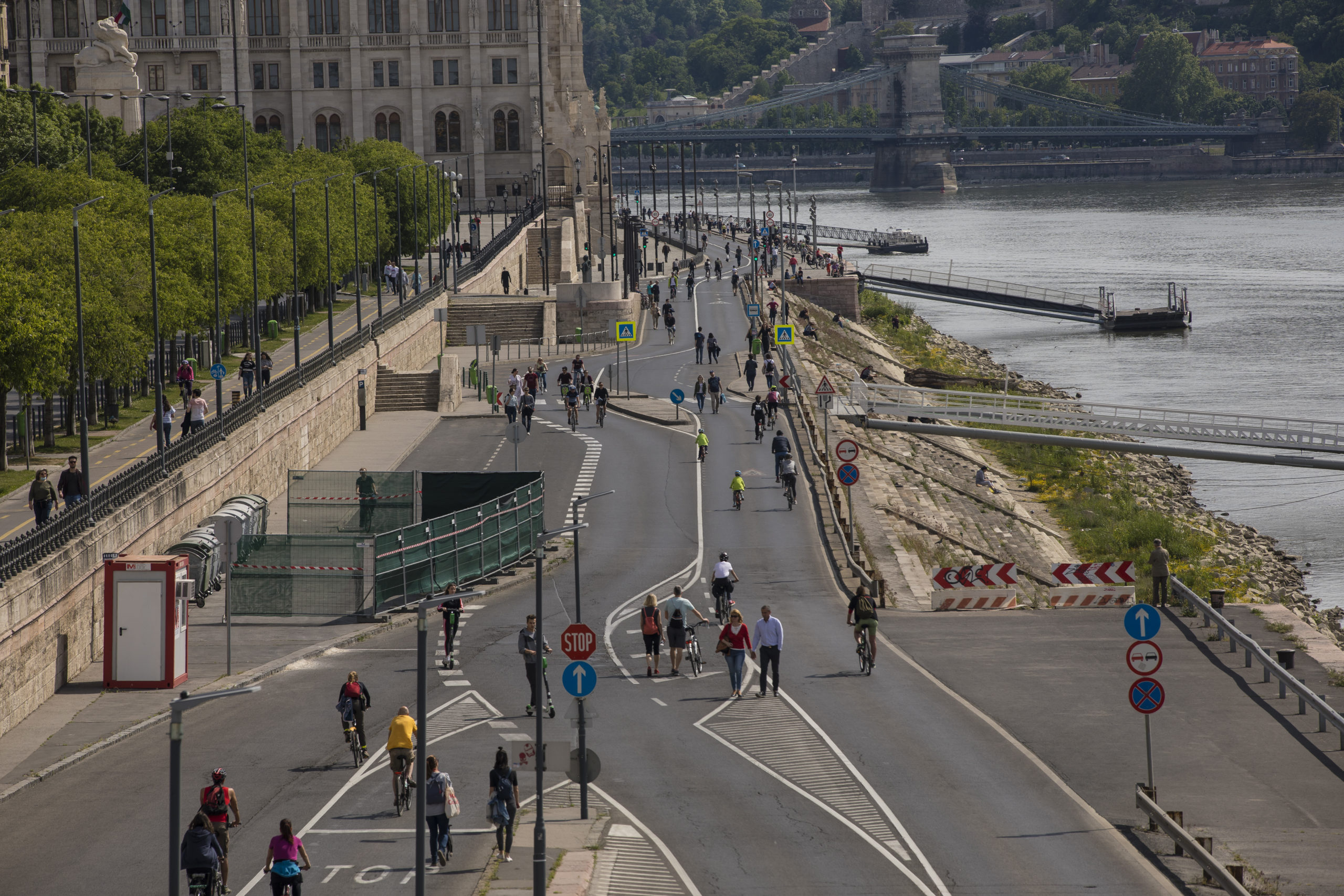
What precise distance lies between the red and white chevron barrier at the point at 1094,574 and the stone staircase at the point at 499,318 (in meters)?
45.9

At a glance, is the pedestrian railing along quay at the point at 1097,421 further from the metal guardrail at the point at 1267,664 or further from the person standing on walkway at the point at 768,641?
the person standing on walkway at the point at 768,641

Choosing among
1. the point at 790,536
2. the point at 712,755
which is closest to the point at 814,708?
the point at 712,755

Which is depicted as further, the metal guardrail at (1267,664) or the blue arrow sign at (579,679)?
the metal guardrail at (1267,664)

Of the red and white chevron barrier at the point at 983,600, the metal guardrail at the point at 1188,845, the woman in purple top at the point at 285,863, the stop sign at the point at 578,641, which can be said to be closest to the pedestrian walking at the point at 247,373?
the red and white chevron barrier at the point at 983,600

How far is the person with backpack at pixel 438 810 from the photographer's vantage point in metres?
20.1

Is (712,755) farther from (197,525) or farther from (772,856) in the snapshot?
(197,525)

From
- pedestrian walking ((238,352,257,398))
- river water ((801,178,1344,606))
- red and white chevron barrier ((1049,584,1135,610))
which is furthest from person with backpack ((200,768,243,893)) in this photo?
river water ((801,178,1344,606))

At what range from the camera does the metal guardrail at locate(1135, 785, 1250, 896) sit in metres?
18.8

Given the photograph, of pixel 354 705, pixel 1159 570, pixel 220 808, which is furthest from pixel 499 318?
pixel 220 808

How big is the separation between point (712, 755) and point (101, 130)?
2432 inches

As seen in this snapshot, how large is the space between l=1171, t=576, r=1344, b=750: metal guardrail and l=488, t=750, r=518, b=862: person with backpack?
38.8 ft

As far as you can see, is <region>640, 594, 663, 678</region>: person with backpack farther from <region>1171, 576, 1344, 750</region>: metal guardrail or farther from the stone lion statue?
the stone lion statue

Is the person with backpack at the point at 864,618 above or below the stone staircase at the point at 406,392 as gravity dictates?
below

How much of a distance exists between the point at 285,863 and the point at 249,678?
427 inches
